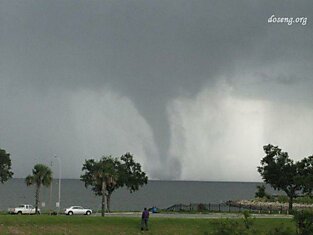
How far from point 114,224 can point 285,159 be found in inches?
1708

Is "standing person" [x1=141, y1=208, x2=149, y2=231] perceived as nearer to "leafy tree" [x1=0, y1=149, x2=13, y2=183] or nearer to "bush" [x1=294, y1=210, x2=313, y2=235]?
"bush" [x1=294, y1=210, x2=313, y2=235]

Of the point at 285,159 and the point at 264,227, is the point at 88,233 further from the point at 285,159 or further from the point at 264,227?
the point at 285,159

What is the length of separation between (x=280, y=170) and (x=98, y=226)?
43.7m

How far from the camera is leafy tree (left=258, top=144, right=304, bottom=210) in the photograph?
88.6 metres

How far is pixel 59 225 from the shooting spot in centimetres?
5462

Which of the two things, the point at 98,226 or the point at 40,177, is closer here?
the point at 98,226

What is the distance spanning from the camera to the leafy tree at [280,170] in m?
88.6

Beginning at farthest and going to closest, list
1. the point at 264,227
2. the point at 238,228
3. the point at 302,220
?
the point at 264,227 → the point at 238,228 → the point at 302,220

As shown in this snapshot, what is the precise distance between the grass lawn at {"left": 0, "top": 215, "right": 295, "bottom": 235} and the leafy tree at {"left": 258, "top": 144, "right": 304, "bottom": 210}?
1171 inches

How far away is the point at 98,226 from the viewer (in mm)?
55406

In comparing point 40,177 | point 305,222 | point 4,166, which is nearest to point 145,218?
point 305,222

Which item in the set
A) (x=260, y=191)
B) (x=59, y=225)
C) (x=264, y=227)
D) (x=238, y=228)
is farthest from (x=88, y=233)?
(x=260, y=191)

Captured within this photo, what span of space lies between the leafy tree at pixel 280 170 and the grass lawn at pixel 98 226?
29.7 m

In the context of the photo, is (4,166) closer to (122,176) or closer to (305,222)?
(122,176)
